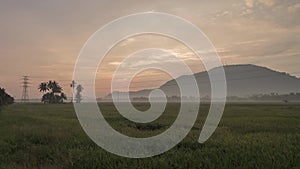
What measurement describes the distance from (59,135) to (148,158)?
8.47 m

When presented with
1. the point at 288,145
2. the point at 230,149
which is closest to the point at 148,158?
the point at 230,149

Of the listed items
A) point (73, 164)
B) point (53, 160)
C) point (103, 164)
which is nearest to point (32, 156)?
point (53, 160)

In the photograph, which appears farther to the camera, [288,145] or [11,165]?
[288,145]

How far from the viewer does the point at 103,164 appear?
36.3 feet

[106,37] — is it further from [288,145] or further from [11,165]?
[288,145]

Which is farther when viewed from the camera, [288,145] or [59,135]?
[59,135]

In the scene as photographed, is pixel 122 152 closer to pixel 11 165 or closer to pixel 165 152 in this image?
pixel 165 152

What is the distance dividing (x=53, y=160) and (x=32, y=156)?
5.11ft

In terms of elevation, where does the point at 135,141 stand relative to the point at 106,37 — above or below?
below

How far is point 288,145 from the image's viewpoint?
43.6 ft

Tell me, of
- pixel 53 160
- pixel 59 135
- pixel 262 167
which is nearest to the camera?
pixel 262 167

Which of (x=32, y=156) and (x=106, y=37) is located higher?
(x=106, y=37)

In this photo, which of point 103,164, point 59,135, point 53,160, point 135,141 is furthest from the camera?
point 59,135

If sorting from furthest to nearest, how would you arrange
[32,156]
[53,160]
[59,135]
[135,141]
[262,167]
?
[59,135], [135,141], [32,156], [53,160], [262,167]
